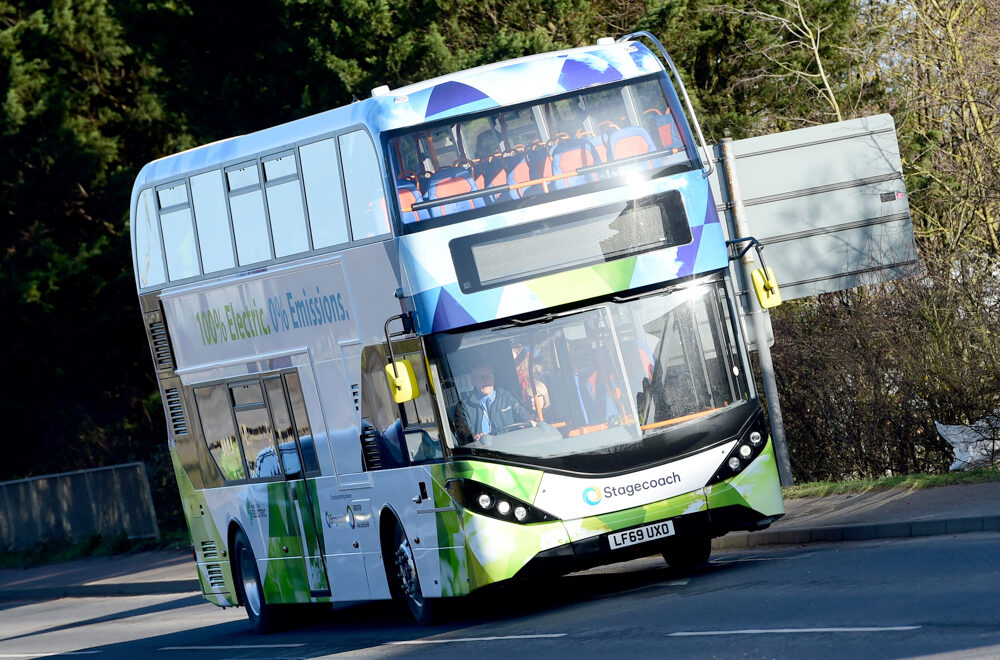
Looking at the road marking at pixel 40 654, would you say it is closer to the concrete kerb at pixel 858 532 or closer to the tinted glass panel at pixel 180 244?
the tinted glass panel at pixel 180 244

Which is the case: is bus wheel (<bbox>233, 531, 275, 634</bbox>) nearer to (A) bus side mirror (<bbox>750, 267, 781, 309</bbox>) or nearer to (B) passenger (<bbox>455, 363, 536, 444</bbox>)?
(B) passenger (<bbox>455, 363, 536, 444</bbox>)

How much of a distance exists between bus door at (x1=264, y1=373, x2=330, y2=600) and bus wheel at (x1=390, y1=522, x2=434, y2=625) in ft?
4.92

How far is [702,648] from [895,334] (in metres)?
10.0

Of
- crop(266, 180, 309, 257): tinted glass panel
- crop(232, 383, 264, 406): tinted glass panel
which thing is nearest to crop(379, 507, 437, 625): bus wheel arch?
crop(232, 383, 264, 406): tinted glass panel

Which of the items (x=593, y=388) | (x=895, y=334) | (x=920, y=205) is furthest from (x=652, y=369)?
(x=920, y=205)

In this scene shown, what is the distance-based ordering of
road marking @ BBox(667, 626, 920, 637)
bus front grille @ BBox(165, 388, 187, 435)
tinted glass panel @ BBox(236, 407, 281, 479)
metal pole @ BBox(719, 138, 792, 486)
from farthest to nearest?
bus front grille @ BBox(165, 388, 187, 435)
metal pole @ BBox(719, 138, 792, 486)
tinted glass panel @ BBox(236, 407, 281, 479)
road marking @ BBox(667, 626, 920, 637)

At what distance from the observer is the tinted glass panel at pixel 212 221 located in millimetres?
16031

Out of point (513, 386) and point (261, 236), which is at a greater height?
point (261, 236)

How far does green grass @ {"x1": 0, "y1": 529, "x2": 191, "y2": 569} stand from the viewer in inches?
1230

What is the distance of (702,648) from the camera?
32.6 feet

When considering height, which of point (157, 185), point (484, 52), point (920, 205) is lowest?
point (920, 205)

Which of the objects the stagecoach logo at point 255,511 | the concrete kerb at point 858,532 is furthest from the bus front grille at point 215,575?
the concrete kerb at point 858,532

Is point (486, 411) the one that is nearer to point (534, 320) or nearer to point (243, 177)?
point (534, 320)

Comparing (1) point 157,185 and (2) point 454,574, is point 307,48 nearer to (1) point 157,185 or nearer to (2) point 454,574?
(1) point 157,185
